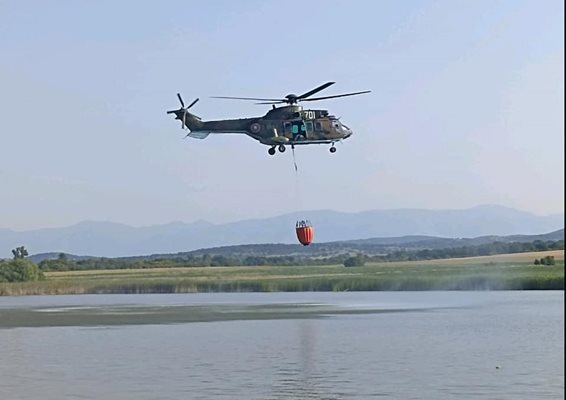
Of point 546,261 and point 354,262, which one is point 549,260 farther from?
point 354,262

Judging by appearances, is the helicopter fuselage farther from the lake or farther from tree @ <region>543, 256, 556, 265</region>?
tree @ <region>543, 256, 556, 265</region>

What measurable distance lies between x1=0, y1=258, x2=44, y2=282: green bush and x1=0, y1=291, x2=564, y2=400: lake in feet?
127

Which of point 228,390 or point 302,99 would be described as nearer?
point 228,390

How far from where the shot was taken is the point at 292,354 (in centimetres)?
3309

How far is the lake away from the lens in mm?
25531

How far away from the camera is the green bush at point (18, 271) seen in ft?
307

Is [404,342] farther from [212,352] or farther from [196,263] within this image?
[196,263]

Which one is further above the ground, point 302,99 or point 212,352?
point 302,99

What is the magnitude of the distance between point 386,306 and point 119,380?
31261 millimetres

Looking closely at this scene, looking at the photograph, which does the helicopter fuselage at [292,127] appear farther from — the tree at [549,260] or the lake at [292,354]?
the tree at [549,260]

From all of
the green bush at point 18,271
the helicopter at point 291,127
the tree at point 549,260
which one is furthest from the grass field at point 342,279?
the helicopter at point 291,127

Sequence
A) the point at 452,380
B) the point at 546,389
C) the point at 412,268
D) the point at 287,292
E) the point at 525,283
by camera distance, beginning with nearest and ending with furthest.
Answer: the point at 546,389, the point at 452,380, the point at 525,283, the point at 287,292, the point at 412,268

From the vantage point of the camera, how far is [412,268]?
297ft

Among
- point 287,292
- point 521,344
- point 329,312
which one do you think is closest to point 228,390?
point 521,344
